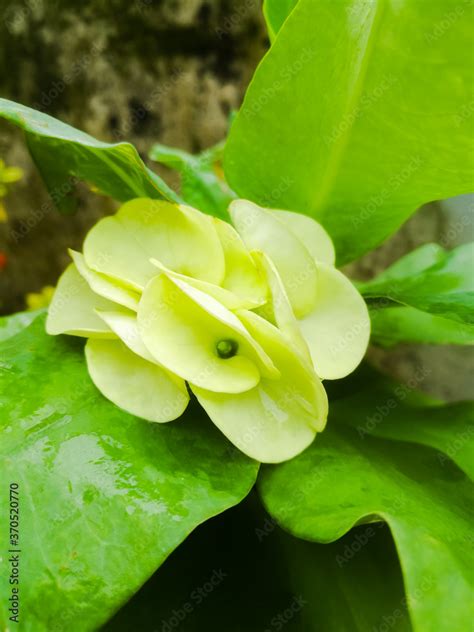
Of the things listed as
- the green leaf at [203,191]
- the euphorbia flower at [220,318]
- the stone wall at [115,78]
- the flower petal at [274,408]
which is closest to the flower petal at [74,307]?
the euphorbia flower at [220,318]

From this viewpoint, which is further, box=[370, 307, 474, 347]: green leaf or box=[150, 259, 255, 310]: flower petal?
box=[370, 307, 474, 347]: green leaf

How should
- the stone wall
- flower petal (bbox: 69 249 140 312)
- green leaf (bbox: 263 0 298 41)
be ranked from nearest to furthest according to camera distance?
flower petal (bbox: 69 249 140 312) < green leaf (bbox: 263 0 298 41) < the stone wall

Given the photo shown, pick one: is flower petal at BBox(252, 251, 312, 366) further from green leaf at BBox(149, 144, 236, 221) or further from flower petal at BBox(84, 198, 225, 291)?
green leaf at BBox(149, 144, 236, 221)

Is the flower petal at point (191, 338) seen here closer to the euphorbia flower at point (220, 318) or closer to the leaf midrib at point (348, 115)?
the euphorbia flower at point (220, 318)

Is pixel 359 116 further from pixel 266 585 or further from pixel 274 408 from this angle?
pixel 266 585

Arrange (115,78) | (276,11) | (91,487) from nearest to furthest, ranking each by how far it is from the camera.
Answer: (91,487) → (276,11) → (115,78)

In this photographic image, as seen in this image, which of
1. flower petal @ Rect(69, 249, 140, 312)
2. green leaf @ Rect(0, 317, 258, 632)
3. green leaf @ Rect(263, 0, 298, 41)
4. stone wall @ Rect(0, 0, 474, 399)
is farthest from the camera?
stone wall @ Rect(0, 0, 474, 399)

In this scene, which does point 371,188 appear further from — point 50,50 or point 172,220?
point 50,50

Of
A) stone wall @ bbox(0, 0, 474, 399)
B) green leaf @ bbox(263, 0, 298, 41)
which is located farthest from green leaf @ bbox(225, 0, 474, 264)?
stone wall @ bbox(0, 0, 474, 399)

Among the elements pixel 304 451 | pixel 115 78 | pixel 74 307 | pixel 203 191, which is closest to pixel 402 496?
pixel 304 451
